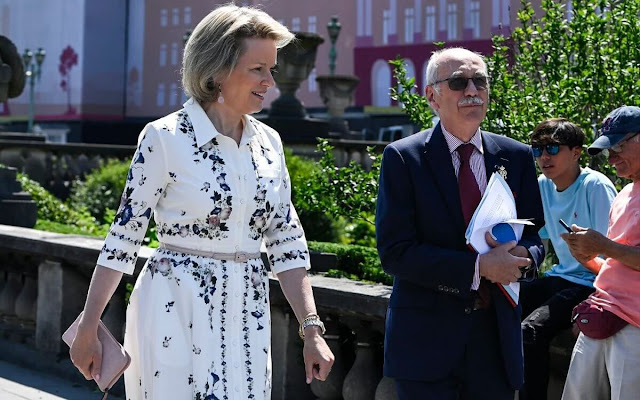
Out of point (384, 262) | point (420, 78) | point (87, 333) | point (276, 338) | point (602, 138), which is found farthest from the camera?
point (420, 78)

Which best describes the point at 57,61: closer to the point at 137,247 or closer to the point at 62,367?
the point at 62,367

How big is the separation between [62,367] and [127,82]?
4689cm

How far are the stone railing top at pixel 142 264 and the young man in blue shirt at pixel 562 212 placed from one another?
0.73 meters

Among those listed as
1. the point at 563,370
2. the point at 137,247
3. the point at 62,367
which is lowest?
the point at 62,367

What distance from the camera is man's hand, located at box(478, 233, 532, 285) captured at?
11.9 feet

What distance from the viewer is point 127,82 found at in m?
53.1

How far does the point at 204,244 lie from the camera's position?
3570mm

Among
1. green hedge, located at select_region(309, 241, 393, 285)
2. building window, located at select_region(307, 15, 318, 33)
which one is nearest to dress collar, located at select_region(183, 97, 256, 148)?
green hedge, located at select_region(309, 241, 393, 285)

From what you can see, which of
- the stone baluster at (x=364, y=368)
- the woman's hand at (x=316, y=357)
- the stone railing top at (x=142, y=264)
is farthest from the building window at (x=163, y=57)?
the woman's hand at (x=316, y=357)

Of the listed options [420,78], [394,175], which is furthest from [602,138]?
[420,78]

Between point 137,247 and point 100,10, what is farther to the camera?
point 100,10

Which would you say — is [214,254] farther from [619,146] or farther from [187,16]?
[187,16]

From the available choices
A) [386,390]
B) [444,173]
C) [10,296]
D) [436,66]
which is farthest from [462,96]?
[10,296]

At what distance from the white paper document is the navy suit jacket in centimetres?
4
